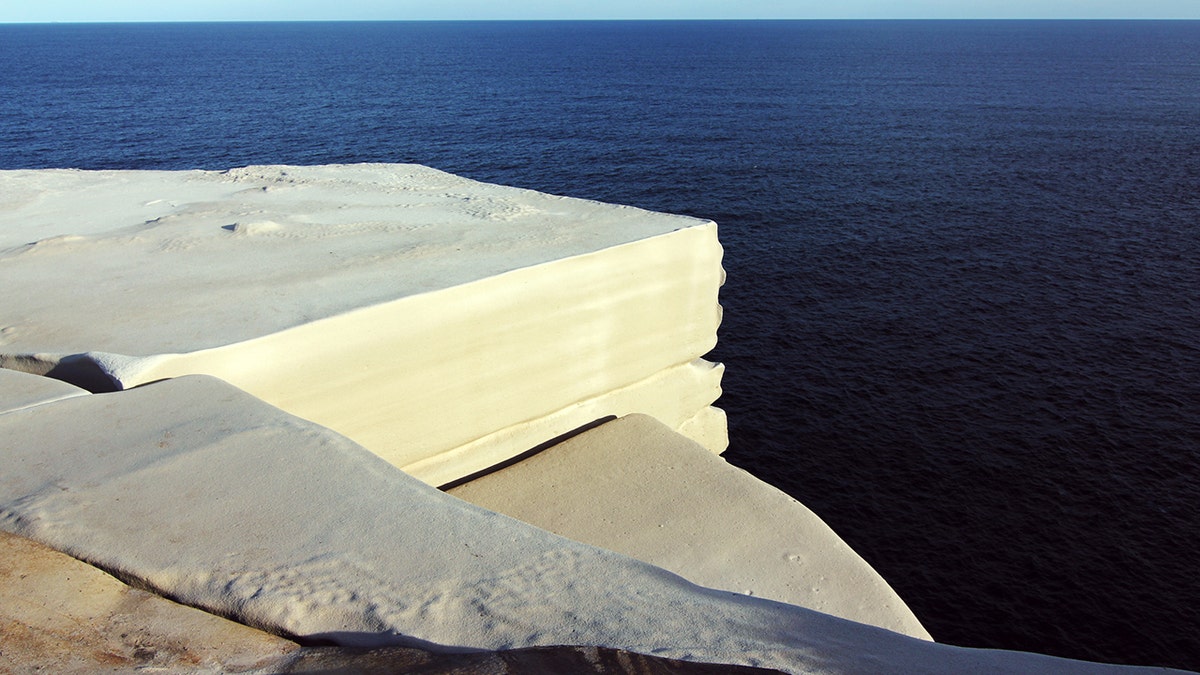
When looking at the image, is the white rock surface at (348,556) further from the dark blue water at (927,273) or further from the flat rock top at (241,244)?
the dark blue water at (927,273)

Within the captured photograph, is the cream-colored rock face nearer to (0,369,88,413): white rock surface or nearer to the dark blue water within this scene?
(0,369,88,413): white rock surface

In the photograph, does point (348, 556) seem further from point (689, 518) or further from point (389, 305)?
point (689, 518)

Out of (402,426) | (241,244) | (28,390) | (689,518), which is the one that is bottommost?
(689,518)

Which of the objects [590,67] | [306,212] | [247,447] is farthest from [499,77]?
[247,447]

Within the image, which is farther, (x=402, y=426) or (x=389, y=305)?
(x=402, y=426)

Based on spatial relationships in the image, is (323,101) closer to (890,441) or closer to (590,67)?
(590,67)

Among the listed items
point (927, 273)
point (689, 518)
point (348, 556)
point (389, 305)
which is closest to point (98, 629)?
point (348, 556)

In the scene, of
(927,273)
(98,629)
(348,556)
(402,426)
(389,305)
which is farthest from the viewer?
(927,273)
